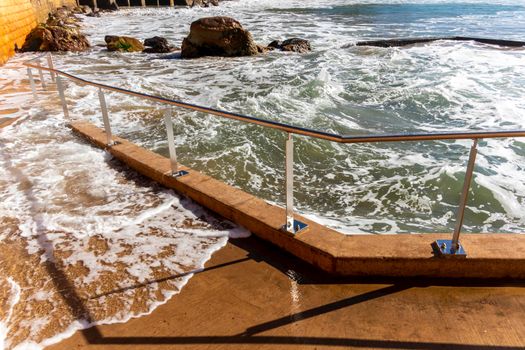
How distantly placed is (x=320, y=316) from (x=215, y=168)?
12.8 ft

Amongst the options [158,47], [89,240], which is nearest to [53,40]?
[158,47]

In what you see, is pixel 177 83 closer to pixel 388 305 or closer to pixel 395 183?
pixel 395 183

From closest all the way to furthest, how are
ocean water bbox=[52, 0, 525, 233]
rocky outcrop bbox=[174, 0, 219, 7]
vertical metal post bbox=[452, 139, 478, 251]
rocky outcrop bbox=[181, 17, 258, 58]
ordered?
vertical metal post bbox=[452, 139, 478, 251]
ocean water bbox=[52, 0, 525, 233]
rocky outcrop bbox=[181, 17, 258, 58]
rocky outcrop bbox=[174, 0, 219, 7]

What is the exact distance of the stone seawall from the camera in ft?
47.5

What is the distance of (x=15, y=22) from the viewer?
53.0 ft

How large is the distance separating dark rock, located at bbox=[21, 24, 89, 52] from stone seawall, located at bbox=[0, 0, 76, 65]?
34 centimetres

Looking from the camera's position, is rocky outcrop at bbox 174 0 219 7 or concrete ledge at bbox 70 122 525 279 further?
rocky outcrop at bbox 174 0 219 7

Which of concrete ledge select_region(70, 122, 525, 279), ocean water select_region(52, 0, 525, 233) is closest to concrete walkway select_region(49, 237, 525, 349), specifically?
concrete ledge select_region(70, 122, 525, 279)

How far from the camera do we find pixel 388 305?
7.57 feet

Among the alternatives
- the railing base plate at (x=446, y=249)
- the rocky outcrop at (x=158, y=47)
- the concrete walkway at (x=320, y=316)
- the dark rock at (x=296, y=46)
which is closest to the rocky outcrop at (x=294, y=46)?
the dark rock at (x=296, y=46)

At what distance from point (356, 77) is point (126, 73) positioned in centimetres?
799

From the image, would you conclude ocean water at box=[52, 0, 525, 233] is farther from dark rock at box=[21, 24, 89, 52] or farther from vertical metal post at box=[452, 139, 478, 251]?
vertical metal post at box=[452, 139, 478, 251]

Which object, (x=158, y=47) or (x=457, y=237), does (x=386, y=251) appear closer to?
(x=457, y=237)

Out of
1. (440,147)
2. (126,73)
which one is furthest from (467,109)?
(126,73)
